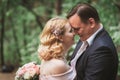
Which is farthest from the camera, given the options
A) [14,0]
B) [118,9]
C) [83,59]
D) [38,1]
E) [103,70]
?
[38,1]

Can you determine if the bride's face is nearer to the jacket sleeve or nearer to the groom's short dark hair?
the groom's short dark hair

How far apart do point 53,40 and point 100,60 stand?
0.52 m

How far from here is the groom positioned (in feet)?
11.2

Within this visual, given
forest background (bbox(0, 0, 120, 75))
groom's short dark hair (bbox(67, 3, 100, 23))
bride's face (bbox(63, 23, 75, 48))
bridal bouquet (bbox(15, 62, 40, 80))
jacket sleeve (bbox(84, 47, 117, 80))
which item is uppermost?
groom's short dark hair (bbox(67, 3, 100, 23))

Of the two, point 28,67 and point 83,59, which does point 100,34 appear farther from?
point 28,67

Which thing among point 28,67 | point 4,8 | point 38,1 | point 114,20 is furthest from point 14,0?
point 28,67

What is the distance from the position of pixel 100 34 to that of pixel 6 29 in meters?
9.81

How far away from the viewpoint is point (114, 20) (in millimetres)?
7371

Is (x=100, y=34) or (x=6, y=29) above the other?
(x=100, y=34)

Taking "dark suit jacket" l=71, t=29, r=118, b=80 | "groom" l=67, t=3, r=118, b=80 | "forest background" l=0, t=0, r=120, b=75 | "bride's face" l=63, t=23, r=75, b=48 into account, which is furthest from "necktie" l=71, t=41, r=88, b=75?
"forest background" l=0, t=0, r=120, b=75

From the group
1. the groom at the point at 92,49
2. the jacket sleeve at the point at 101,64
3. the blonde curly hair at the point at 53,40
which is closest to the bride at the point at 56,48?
the blonde curly hair at the point at 53,40

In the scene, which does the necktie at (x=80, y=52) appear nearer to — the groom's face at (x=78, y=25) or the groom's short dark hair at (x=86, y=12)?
the groom's face at (x=78, y=25)

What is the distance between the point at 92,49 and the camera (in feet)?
11.6

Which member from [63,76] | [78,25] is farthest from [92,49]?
[63,76]
